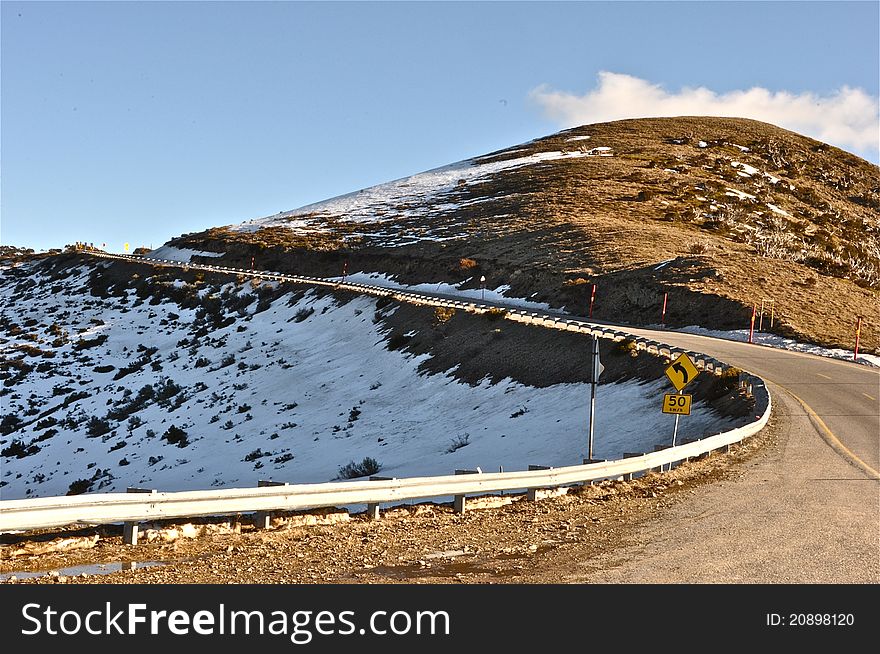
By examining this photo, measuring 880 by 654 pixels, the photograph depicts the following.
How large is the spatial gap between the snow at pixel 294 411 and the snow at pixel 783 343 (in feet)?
49.4

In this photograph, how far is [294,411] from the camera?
3544 centimetres

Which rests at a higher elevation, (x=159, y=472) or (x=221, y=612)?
(x=221, y=612)

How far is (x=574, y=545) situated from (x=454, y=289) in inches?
2078

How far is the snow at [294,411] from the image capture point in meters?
25.0

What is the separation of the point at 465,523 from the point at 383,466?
12922mm

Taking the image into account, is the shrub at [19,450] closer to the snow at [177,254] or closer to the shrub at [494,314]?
the shrub at [494,314]

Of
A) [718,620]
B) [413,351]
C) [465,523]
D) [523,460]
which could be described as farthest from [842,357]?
[718,620]

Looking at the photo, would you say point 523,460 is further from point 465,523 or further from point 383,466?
point 465,523

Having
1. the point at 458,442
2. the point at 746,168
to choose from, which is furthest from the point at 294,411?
the point at 746,168

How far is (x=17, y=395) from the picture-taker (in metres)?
44.6

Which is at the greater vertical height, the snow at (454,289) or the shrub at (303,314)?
the snow at (454,289)

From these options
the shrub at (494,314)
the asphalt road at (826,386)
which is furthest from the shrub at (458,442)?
the shrub at (494,314)

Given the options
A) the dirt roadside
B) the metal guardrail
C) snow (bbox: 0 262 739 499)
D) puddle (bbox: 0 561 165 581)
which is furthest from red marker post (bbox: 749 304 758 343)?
puddle (bbox: 0 561 165 581)

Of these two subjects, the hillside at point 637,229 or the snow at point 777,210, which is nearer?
the hillside at point 637,229
